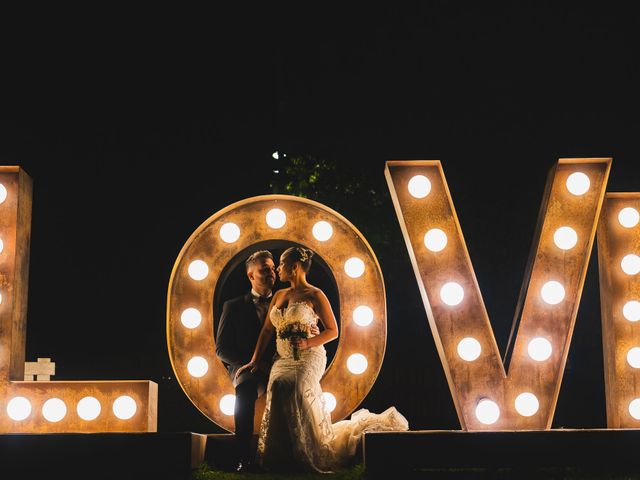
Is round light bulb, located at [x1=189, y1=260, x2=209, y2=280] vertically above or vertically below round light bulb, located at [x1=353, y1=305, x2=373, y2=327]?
above

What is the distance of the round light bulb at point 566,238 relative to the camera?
8.17 meters

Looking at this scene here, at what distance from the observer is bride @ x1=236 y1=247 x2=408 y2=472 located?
308 inches

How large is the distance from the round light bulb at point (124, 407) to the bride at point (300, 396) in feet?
3.92

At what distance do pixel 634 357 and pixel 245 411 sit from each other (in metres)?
4.13

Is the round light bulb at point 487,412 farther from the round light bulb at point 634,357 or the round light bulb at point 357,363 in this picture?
the round light bulb at point 634,357

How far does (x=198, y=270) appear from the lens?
8625 mm

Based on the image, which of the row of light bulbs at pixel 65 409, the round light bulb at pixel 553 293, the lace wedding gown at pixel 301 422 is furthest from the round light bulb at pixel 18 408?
the round light bulb at pixel 553 293

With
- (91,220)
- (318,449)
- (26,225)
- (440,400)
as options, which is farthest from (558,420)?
(91,220)

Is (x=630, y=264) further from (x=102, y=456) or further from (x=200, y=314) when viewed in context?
(x=102, y=456)

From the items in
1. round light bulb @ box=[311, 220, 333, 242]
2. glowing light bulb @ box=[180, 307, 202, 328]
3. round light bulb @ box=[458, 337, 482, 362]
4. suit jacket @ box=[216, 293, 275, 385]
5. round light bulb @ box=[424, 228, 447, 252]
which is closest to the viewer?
round light bulb @ box=[458, 337, 482, 362]

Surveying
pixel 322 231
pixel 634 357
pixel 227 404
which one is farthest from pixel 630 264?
pixel 227 404

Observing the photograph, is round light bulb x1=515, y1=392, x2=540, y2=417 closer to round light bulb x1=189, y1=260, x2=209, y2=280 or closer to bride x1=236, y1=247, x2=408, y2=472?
bride x1=236, y1=247, x2=408, y2=472

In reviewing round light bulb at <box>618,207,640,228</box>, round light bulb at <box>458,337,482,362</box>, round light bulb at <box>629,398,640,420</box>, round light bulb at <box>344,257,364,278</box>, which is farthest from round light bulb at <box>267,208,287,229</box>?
round light bulb at <box>629,398,640,420</box>

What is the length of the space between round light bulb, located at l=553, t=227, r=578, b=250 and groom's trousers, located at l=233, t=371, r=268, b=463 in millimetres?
3480
